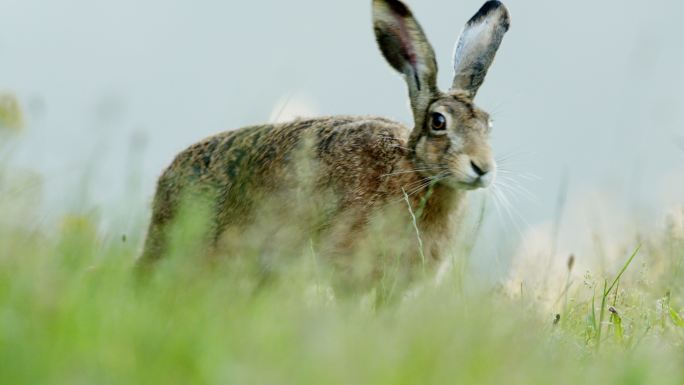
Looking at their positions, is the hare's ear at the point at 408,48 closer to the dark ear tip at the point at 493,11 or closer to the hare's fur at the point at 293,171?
the hare's fur at the point at 293,171

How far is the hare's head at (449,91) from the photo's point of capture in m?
6.38

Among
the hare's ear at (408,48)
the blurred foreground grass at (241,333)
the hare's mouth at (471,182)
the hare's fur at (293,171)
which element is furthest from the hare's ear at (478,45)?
the blurred foreground grass at (241,333)

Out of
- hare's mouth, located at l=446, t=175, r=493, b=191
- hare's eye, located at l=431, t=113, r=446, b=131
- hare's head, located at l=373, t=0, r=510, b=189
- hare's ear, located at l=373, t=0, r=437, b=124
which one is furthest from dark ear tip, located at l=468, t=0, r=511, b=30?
hare's mouth, located at l=446, t=175, r=493, b=191

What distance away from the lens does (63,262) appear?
447 cm

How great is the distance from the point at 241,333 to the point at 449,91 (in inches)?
162

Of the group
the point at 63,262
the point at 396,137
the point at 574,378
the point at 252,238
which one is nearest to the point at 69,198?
the point at 63,262

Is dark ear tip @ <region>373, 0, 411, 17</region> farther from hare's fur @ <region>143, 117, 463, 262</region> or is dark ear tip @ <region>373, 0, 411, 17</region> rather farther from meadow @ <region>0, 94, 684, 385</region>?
meadow @ <region>0, 94, 684, 385</region>

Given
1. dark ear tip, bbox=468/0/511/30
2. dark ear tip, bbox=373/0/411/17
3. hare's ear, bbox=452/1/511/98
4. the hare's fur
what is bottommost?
the hare's fur

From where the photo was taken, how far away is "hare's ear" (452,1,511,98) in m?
7.17

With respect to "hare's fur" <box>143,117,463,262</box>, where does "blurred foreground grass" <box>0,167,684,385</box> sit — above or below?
above

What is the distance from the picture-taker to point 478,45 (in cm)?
721

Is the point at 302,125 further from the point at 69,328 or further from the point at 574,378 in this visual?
the point at 69,328

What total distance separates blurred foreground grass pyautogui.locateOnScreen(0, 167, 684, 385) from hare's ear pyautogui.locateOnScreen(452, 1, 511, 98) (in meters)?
2.12

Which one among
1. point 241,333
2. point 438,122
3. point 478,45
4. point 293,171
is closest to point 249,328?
point 241,333
